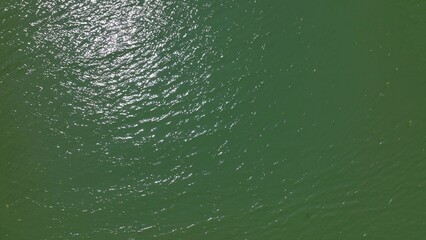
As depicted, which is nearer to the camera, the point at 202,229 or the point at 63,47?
the point at 202,229

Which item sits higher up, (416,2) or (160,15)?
(160,15)

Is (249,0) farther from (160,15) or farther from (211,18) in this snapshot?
(160,15)

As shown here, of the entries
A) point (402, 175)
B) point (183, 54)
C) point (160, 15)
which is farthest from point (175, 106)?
point (402, 175)

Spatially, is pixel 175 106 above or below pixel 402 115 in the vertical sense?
above

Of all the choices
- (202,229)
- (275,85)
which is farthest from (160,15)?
(202,229)

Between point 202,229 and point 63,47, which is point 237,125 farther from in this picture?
point 63,47

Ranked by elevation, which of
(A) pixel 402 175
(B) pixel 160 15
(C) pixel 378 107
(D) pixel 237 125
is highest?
(B) pixel 160 15
